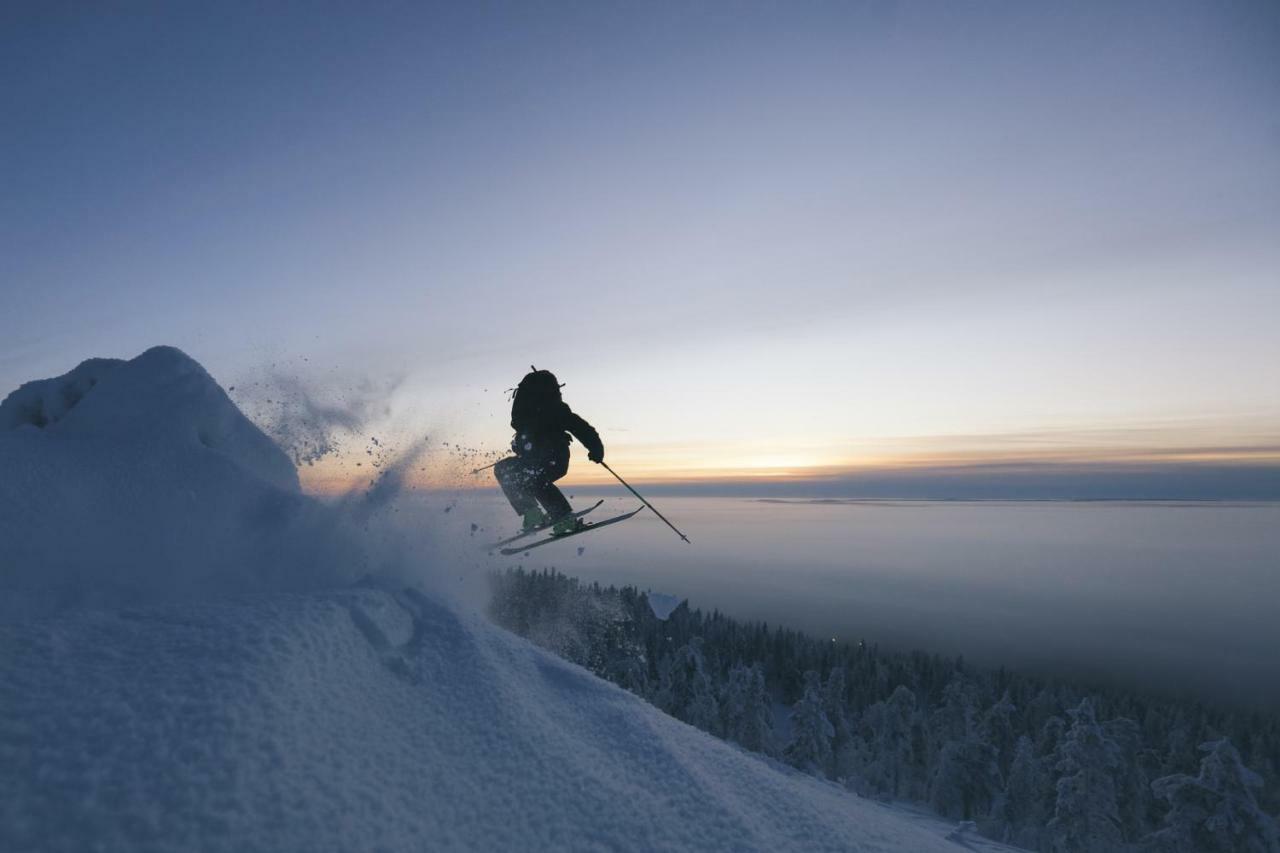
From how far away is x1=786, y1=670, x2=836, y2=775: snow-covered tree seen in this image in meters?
44.9

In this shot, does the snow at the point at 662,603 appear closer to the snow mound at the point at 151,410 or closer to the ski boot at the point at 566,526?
the ski boot at the point at 566,526

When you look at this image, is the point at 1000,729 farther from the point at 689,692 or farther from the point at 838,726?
the point at 689,692

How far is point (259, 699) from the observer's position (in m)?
3.23

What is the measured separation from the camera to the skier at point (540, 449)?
12305 millimetres

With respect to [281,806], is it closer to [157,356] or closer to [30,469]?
[30,469]

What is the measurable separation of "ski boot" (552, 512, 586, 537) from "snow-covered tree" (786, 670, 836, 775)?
4129 cm

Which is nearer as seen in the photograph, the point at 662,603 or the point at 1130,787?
the point at 662,603

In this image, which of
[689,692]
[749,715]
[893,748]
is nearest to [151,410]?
[749,715]

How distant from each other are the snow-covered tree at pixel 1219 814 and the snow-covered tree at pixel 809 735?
66.7ft

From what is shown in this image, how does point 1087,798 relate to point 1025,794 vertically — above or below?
above

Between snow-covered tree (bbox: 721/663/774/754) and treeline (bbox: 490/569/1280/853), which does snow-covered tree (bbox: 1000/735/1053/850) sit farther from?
snow-covered tree (bbox: 721/663/774/754)

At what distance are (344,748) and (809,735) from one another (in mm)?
51041

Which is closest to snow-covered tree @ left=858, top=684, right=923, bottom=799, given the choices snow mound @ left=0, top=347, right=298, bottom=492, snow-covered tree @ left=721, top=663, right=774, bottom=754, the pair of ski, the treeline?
the treeline

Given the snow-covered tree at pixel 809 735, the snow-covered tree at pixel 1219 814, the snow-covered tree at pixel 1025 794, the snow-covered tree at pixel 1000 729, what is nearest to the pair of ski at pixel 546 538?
the snow-covered tree at pixel 1219 814
